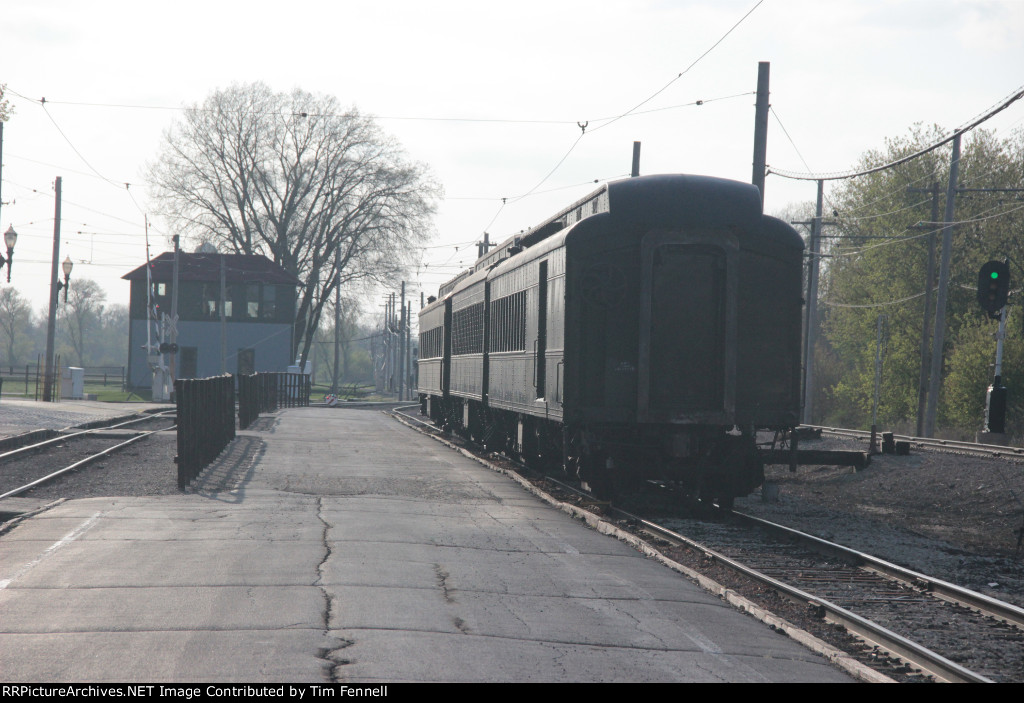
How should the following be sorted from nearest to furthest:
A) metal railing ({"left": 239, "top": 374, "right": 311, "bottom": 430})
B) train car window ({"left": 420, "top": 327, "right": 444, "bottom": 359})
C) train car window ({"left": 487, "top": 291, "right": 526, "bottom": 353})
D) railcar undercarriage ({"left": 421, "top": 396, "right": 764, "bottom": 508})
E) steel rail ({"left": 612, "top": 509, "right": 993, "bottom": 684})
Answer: steel rail ({"left": 612, "top": 509, "right": 993, "bottom": 684}) < railcar undercarriage ({"left": 421, "top": 396, "right": 764, "bottom": 508}) < train car window ({"left": 487, "top": 291, "right": 526, "bottom": 353}) < train car window ({"left": 420, "top": 327, "right": 444, "bottom": 359}) < metal railing ({"left": 239, "top": 374, "right": 311, "bottom": 430})

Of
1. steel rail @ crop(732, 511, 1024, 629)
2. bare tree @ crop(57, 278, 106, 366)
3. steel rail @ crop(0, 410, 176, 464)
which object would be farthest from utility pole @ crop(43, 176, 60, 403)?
bare tree @ crop(57, 278, 106, 366)

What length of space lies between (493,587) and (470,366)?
13.5 meters

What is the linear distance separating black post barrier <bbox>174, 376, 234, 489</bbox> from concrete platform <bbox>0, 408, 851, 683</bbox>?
5.17ft

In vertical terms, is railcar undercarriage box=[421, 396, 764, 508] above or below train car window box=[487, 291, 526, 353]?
below

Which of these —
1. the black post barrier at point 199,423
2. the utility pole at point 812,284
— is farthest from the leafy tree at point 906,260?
the black post barrier at point 199,423

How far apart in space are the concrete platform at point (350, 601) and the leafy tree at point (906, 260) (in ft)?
95.2

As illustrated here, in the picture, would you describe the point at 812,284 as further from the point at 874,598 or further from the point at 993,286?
the point at 874,598

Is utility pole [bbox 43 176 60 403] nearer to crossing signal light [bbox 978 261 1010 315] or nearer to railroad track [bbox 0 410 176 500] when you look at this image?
railroad track [bbox 0 410 176 500]

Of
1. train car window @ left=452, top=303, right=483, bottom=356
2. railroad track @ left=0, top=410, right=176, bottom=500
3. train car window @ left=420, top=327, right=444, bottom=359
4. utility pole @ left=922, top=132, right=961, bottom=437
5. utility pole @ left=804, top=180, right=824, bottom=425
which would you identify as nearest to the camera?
railroad track @ left=0, top=410, right=176, bottom=500

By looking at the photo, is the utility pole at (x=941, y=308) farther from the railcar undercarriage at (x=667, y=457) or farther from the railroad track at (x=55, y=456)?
the railroad track at (x=55, y=456)

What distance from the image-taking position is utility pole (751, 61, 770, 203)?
1842cm

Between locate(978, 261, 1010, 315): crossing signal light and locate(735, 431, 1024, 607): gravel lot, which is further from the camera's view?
locate(978, 261, 1010, 315): crossing signal light

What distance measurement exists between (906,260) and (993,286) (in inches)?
1098
